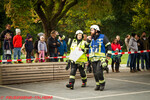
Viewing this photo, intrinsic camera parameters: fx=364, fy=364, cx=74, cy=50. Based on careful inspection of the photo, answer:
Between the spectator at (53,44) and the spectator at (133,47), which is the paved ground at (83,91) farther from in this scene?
the spectator at (133,47)

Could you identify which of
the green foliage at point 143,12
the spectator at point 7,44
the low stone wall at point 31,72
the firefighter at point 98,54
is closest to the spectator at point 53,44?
the spectator at point 7,44

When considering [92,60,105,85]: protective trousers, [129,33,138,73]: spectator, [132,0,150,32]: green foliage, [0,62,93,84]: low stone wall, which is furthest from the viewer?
[129,33,138,73]: spectator

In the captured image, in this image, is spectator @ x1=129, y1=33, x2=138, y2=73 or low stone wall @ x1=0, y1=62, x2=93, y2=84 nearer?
low stone wall @ x1=0, y1=62, x2=93, y2=84

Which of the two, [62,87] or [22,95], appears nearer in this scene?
[22,95]

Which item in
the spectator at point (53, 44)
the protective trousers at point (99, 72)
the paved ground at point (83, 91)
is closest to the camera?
the paved ground at point (83, 91)

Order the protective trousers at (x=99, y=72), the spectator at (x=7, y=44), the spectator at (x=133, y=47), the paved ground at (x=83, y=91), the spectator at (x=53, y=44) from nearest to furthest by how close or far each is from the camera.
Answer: the paved ground at (x=83, y=91) < the protective trousers at (x=99, y=72) < the spectator at (x=7, y=44) < the spectator at (x=53, y=44) < the spectator at (x=133, y=47)

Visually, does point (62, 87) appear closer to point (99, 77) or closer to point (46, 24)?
point (99, 77)

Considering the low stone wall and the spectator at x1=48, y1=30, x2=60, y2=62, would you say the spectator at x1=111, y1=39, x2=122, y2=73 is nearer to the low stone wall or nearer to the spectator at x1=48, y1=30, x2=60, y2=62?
the spectator at x1=48, y1=30, x2=60, y2=62

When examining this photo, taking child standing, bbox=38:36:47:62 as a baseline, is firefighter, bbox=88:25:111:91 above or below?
below

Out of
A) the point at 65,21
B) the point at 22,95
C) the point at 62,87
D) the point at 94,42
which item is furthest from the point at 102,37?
the point at 65,21

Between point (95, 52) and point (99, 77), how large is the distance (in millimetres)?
784

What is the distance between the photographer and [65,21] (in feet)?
174

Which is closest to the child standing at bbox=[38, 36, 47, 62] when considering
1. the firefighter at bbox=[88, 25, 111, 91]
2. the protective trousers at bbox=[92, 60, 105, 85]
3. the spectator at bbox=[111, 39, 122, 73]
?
the spectator at bbox=[111, 39, 122, 73]

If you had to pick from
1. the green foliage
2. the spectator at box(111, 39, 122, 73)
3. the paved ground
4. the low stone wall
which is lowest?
the paved ground
